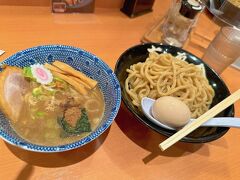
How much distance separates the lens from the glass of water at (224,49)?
3.06 ft

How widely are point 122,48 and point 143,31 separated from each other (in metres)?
0.19

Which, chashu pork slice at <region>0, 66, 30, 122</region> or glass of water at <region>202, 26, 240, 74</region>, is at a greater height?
glass of water at <region>202, 26, 240, 74</region>

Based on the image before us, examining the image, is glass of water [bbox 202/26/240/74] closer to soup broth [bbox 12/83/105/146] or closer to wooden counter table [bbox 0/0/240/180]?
wooden counter table [bbox 0/0/240/180]

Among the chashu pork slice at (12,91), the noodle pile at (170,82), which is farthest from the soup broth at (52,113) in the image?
the noodle pile at (170,82)

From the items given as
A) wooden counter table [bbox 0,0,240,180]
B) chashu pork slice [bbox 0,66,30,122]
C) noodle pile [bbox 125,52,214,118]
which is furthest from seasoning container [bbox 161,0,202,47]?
chashu pork slice [bbox 0,66,30,122]

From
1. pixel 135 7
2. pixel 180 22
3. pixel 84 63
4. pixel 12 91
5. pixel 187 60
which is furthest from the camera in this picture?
pixel 135 7

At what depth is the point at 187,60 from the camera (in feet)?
3.10

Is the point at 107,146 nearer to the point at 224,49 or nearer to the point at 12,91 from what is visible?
the point at 12,91

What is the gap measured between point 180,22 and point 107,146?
62 centimetres

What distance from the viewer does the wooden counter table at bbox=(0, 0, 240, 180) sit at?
0.63 m

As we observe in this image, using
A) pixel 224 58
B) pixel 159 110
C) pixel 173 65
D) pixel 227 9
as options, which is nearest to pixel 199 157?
pixel 159 110

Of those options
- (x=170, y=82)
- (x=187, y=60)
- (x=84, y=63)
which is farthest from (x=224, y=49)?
(x=84, y=63)

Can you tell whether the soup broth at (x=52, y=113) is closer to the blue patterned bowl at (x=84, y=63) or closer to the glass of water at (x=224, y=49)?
the blue patterned bowl at (x=84, y=63)

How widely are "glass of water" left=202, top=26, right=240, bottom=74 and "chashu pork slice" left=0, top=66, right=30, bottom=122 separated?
70 cm
